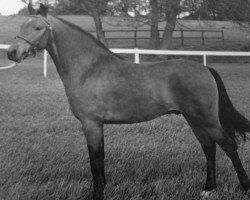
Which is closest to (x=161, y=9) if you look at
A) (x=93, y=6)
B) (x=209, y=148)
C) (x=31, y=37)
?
(x=93, y=6)

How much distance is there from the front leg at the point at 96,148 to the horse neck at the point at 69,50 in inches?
22.7

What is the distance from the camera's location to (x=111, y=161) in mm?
5020

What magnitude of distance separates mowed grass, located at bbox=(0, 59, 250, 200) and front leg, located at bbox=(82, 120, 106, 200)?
0.48ft

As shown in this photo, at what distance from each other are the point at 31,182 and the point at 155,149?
1977mm

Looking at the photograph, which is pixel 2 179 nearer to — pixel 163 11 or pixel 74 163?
pixel 74 163

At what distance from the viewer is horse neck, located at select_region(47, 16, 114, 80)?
3932 mm

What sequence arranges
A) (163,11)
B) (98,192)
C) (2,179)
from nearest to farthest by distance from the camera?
1. (98,192)
2. (2,179)
3. (163,11)

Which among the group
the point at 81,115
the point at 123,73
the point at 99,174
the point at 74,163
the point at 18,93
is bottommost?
the point at 18,93

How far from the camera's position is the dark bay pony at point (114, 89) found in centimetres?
388

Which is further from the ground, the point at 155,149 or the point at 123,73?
→ the point at 123,73

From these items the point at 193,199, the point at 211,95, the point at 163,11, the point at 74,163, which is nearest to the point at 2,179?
the point at 74,163

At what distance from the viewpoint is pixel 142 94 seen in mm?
3955

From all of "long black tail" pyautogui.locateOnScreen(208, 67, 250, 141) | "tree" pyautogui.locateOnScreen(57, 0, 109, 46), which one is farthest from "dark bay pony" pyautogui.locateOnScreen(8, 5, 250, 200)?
"tree" pyautogui.locateOnScreen(57, 0, 109, 46)

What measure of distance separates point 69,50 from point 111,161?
1761 mm
